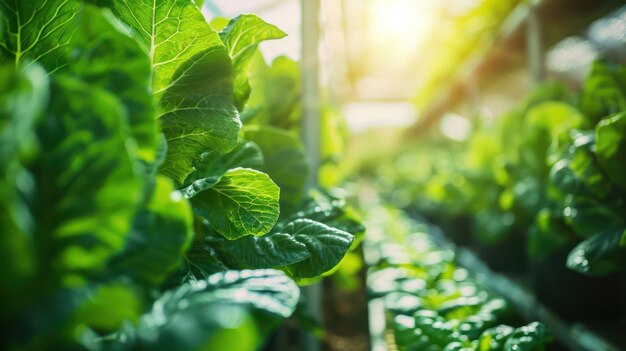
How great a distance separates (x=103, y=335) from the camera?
0.69m

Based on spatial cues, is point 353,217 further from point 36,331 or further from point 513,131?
point 513,131

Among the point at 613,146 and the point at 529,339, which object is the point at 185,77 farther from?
the point at 613,146

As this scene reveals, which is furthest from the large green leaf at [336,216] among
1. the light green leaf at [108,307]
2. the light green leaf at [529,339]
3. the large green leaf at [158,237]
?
the light green leaf at [108,307]

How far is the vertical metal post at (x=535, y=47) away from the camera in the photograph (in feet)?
7.81

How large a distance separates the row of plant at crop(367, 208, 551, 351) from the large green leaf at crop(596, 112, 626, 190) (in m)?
0.50

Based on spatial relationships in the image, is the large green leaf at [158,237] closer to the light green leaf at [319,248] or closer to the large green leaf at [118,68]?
the large green leaf at [118,68]

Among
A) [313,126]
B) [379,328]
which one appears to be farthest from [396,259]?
[313,126]

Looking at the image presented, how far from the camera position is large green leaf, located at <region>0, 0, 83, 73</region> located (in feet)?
2.59

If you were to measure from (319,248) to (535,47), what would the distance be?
2.01 m

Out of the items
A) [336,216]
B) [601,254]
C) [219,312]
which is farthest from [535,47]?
[219,312]

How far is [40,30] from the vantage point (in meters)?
0.82

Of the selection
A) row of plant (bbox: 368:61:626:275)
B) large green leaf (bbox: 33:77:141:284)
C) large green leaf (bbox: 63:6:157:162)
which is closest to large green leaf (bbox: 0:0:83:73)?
large green leaf (bbox: 63:6:157:162)

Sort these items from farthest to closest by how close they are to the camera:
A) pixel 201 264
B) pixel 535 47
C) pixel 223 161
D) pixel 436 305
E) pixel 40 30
Result: pixel 535 47 → pixel 436 305 → pixel 223 161 → pixel 201 264 → pixel 40 30

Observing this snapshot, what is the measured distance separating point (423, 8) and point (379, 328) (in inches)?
166
